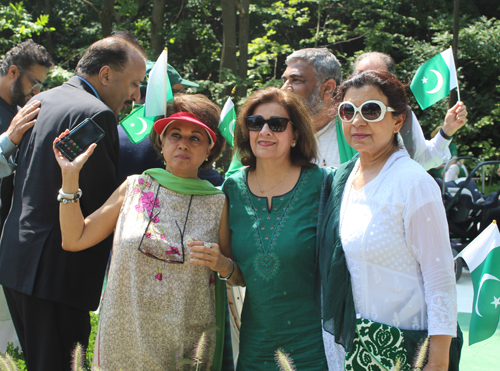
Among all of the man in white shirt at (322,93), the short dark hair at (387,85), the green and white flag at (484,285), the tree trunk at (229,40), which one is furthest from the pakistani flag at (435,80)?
the tree trunk at (229,40)

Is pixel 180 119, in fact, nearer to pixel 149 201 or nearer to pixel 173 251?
pixel 149 201

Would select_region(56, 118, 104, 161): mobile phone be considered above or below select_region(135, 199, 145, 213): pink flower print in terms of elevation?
above

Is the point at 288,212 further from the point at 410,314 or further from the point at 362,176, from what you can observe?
the point at 410,314

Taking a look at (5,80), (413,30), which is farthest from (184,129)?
(413,30)

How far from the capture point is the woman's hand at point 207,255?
2094mm

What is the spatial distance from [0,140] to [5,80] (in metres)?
1.64

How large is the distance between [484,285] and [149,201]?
1.94m

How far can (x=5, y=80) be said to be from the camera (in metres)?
4.14

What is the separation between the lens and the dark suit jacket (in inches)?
96.1

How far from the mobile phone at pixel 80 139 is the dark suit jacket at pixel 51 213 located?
157 millimetres

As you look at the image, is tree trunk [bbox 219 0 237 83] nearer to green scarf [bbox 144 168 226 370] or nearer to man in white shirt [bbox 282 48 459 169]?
man in white shirt [bbox 282 48 459 169]

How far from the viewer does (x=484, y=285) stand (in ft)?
9.17

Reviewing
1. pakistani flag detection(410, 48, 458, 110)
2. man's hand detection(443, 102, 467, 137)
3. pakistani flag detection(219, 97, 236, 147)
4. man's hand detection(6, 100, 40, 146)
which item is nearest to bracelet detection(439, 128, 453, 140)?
man's hand detection(443, 102, 467, 137)

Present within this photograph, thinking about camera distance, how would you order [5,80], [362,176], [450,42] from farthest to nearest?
[450,42] < [5,80] < [362,176]
